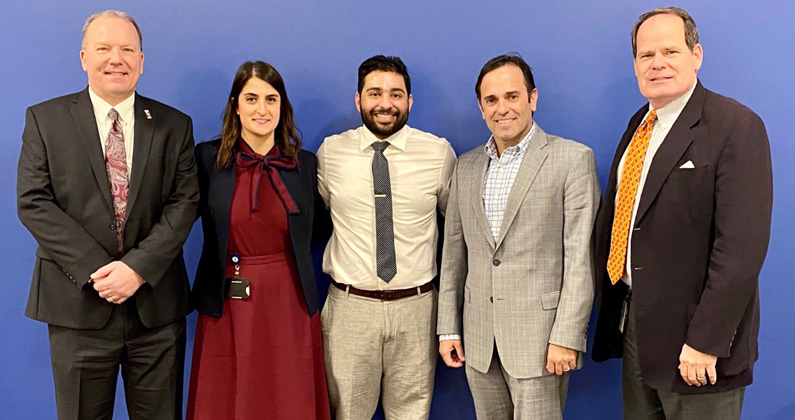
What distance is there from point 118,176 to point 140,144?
13 centimetres

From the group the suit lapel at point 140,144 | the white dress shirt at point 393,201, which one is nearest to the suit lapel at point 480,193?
the white dress shirt at point 393,201

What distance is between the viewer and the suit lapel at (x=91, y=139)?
222 cm

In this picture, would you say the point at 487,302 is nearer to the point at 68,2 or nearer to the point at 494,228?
the point at 494,228

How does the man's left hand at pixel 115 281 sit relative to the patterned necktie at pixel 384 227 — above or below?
below

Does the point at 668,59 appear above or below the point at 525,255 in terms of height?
above

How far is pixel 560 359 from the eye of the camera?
223 cm

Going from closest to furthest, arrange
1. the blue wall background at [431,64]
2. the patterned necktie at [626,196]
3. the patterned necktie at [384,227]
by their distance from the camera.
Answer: the patterned necktie at [626,196]
the patterned necktie at [384,227]
the blue wall background at [431,64]

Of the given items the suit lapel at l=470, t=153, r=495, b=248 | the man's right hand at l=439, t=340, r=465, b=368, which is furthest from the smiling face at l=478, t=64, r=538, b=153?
the man's right hand at l=439, t=340, r=465, b=368

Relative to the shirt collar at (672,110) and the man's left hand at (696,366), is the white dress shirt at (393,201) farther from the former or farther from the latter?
the man's left hand at (696,366)

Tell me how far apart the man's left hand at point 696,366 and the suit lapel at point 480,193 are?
692 mm

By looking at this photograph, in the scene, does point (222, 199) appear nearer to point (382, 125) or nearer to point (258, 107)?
point (258, 107)

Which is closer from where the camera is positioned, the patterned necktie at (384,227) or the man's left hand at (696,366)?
the man's left hand at (696,366)

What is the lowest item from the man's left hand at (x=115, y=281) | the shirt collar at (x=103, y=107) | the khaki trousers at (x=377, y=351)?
the khaki trousers at (x=377, y=351)

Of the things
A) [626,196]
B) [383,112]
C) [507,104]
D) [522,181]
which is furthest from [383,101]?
[626,196]
